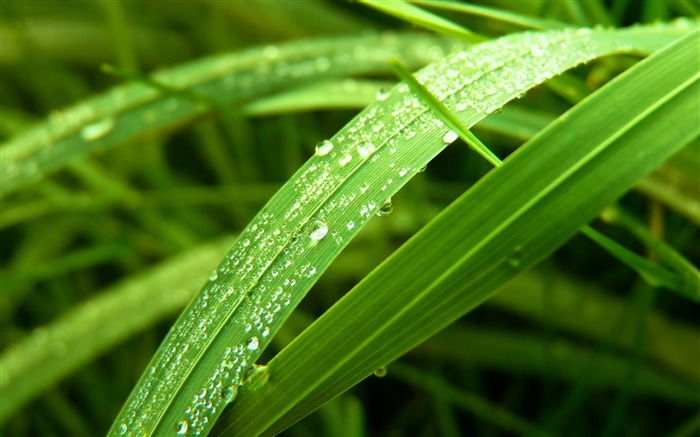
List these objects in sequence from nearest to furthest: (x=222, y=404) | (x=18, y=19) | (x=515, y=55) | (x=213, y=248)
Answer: (x=222, y=404)
(x=515, y=55)
(x=213, y=248)
(x=18, y=19)

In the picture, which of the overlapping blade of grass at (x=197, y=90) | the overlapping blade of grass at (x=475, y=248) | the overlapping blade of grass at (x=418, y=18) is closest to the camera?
the overlapping blade of grass at (x=475, y=248)

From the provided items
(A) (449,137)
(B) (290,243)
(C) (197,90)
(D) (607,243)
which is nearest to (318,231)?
(B) (290,243)

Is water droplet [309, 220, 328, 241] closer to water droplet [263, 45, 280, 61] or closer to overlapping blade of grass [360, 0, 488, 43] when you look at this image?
overlapping blade of grass [360, 0, 488, 43]

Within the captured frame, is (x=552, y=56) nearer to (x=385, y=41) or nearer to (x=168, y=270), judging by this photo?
(x=385, y=41)

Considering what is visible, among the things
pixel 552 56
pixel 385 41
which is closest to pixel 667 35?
pixel 552 56

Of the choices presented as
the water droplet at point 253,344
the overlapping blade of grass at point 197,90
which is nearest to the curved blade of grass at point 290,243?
the water droplet at point 253,344

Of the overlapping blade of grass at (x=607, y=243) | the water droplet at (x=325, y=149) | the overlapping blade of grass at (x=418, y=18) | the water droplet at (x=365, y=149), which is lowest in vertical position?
the overlapping blade of grass at (x=607, y=243)

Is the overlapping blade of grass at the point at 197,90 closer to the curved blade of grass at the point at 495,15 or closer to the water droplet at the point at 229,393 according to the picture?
the curved blade of grass at the point at 495,15

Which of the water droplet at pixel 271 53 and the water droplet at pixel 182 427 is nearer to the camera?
the water droplet at pixel 182 427
